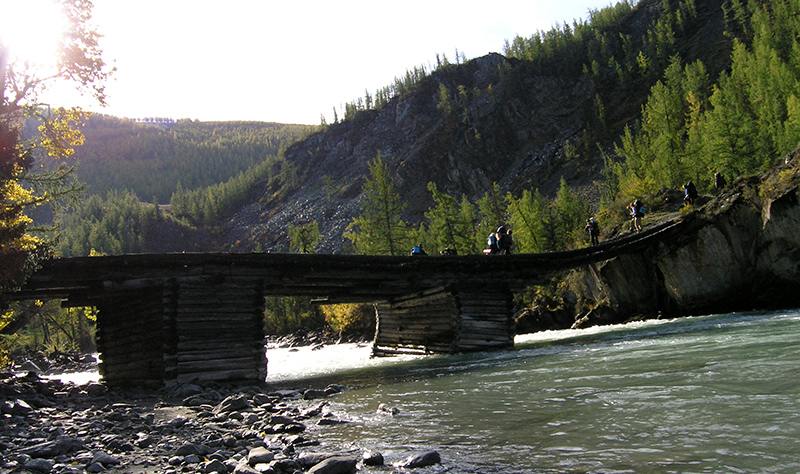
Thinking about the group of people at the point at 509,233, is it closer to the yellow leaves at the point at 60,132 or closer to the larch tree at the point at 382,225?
the yellow leaves at the point at 60,132

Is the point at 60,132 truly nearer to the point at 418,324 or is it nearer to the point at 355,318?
the point at 418,324

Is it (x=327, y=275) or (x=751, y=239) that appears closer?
(x=327, y=275)

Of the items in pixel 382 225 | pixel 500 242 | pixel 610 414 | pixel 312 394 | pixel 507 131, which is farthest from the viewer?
pixel 507 131

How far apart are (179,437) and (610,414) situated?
21.4 ft

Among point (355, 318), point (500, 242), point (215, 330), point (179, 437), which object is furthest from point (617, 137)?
point (179, 437)

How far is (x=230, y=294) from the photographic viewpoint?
1794cm

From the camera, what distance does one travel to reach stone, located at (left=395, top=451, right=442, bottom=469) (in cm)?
576

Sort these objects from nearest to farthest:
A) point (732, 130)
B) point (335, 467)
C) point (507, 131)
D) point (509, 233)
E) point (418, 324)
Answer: point (335, 467) → point (418, 324) → point (509, 233) → point (732, 130) → point (507, 131)

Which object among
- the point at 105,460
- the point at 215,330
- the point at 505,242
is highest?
the point at 505,242

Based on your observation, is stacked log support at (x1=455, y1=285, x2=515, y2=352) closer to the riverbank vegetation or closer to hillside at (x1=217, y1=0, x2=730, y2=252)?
the riverbank vegetation

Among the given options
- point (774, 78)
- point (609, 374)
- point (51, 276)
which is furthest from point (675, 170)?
point (51, 276)

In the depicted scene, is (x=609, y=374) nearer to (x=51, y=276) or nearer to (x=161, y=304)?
(x=161, y=304)

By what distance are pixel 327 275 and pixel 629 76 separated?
15215 centimetres

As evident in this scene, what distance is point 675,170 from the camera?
168ft
